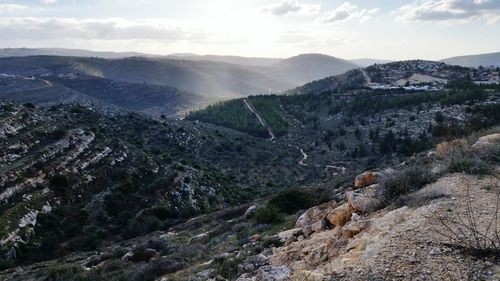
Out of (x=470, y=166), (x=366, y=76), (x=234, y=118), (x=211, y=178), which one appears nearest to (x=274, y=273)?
(x=470, y=166)

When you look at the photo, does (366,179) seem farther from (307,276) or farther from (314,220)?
(307,276)

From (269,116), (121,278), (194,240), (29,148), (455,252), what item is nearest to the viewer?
(455,252)

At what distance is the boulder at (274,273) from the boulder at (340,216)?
277cm

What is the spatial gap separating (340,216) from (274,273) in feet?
10.8

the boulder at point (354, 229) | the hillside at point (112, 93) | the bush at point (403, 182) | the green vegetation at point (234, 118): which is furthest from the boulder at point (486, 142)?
the hillside at point (112, 93)

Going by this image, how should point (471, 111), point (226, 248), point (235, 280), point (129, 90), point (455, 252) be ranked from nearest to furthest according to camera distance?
1. point (455, 252)
2. point (235, 280)
3. point (226, 248)
4. point (471, 111)
5. point (129, 90)

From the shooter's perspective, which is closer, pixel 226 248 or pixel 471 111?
pixel 226 248

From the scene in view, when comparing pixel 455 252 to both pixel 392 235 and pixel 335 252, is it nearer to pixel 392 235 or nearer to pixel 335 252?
pixel 392 235

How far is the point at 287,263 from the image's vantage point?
933cm

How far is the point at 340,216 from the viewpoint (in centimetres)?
1127

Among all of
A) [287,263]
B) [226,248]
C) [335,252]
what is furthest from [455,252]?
[226,248]

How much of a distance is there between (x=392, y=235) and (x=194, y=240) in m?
11.7

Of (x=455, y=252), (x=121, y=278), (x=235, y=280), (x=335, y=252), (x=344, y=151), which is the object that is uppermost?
(x=455, y=252)

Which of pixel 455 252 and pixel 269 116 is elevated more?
pixel 455 252
